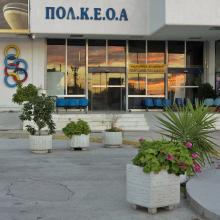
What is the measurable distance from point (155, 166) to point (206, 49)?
77.8 ft

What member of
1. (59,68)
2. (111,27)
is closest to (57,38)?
(59,68)

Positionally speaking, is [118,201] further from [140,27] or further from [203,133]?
[140,27]

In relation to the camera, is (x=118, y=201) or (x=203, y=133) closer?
(x=118, y=201)

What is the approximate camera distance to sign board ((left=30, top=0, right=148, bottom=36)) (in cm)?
2580

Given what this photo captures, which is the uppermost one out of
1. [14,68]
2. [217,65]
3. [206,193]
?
[217,65]

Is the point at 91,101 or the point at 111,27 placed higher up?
the point at 111,27

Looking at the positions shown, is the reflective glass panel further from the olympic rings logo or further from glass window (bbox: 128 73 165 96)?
the olympic rings logo

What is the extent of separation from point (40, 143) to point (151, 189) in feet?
23.4

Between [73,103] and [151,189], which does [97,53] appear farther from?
[151,189]

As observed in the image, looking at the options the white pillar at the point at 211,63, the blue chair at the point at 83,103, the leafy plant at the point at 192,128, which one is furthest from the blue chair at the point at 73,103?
the leafy plant at the point at 192,128

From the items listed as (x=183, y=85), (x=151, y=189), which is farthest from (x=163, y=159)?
(x=183, y=85)

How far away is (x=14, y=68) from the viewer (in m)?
28.1

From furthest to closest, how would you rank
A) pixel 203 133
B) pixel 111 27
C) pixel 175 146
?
pixel 111 27 → pixel 203 133 → pixel 175 146

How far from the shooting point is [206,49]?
29828 millimetres
